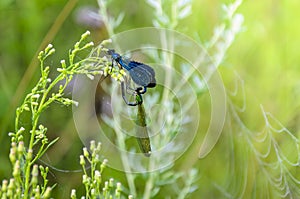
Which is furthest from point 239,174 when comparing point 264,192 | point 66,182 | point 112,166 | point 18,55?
point 18,55

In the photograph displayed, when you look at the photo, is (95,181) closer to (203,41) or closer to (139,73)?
(139,73)

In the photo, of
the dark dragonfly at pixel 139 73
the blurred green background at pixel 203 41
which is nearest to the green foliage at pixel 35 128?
the dark dragonfly at pixel 139 73

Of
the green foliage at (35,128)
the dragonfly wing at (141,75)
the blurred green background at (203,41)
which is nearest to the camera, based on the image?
the green foliage at (35,128)

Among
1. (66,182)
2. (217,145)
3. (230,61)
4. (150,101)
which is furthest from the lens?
(230,61)

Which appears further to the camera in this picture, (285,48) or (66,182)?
(285,48)

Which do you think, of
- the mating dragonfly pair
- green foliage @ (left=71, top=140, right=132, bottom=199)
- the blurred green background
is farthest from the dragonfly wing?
the blurred green background

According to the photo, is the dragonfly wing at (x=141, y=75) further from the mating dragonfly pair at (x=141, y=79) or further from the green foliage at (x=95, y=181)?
the green foliage at (x=95, y=181)

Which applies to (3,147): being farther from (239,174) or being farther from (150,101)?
(239,174)

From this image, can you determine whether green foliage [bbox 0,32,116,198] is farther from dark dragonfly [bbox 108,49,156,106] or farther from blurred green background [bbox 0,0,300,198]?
blurred green background [bbox 0,0,300,198]

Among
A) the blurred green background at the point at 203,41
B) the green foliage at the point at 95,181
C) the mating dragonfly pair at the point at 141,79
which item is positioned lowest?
the green foliage at the point at 95,181
